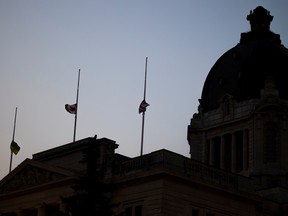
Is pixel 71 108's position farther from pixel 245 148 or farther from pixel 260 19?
pixel 260 19

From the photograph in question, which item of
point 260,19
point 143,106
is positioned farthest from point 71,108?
point 260,19

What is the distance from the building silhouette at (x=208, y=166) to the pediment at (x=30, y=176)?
0.08 m

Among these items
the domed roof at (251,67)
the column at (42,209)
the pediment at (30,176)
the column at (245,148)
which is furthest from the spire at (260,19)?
the column at (42,209)

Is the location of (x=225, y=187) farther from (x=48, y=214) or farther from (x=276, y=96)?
(x=276, y=96)

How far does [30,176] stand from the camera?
61625 millimetres

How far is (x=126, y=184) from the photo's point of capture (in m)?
53.3

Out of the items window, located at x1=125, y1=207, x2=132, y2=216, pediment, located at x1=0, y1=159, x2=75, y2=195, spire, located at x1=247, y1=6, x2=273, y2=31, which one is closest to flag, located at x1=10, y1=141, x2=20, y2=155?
pediment, located at x1=0, y1=159, x2=75, y2=195

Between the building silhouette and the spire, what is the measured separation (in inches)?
4.6

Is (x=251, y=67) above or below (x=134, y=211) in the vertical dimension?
above

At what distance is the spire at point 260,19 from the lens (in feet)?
285

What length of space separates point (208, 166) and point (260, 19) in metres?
36.8

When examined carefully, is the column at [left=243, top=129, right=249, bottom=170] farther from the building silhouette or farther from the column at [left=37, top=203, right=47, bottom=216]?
the column at [left=37, top=203, right=47, bottom=216]

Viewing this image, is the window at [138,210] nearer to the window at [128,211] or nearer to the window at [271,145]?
the window at [128,211]

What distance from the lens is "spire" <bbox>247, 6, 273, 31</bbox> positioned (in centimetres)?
8681
